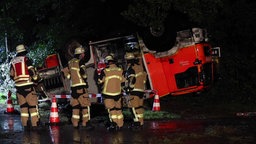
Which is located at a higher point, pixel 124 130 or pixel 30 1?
pixel 30 1

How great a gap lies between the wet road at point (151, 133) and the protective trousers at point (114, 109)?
10.8 inches

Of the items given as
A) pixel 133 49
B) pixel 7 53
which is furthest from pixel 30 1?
pixel 133 49

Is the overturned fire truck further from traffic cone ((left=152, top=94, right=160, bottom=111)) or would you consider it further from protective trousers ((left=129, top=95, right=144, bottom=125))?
protective trousers ((left=129, top=95, right=144, bottom=125))

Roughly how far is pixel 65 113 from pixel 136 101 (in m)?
3.65

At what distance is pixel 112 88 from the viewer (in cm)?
995

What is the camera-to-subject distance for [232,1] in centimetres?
1780

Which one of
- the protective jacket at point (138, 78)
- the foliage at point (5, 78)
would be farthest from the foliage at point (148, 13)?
the foliage at point (5, 78)

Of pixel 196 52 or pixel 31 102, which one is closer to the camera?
pixel 31 102

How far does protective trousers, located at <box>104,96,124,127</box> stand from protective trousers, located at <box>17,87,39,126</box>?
5.54 feet

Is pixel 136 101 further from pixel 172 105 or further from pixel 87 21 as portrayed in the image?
pixel 87 21

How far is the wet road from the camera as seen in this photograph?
883 centimetres

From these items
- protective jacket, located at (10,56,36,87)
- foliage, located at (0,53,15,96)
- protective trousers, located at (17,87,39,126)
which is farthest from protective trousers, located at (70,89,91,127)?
foliage, located at (0,53,15,96)

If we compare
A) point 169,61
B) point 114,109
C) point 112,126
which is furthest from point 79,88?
point 169,61

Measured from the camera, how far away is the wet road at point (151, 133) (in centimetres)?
883
